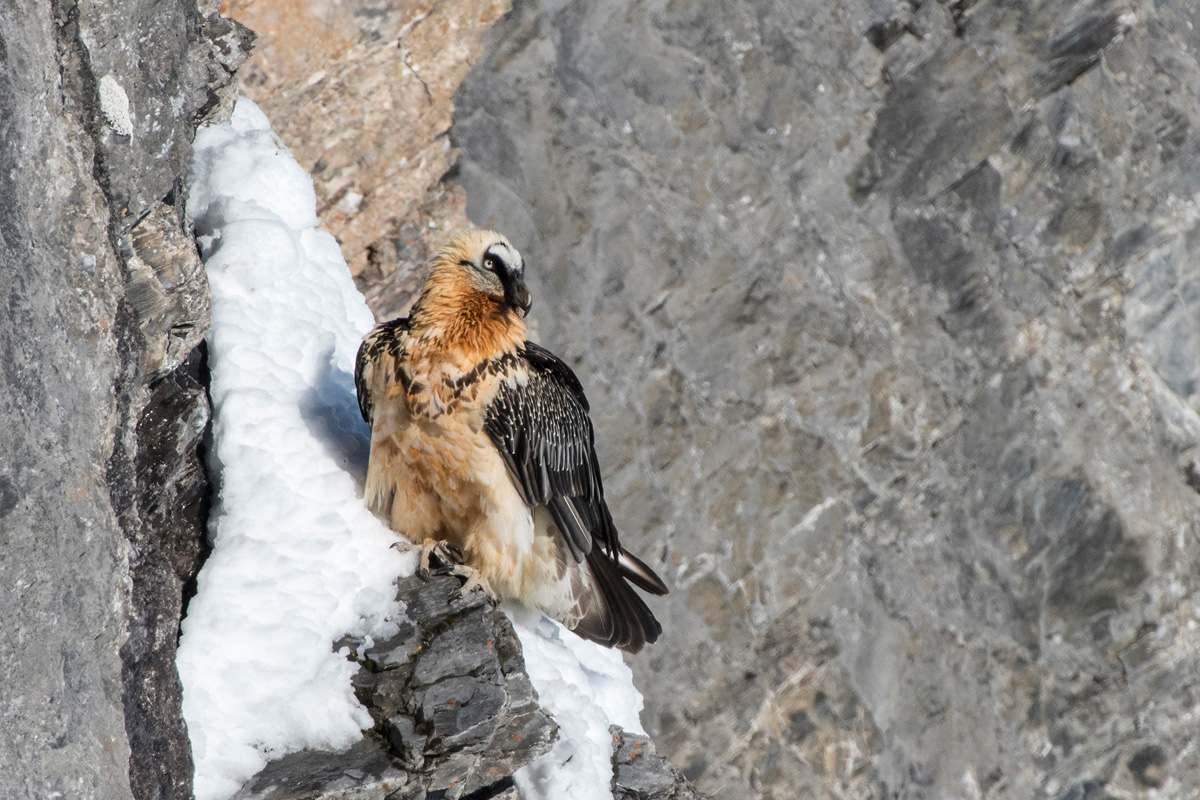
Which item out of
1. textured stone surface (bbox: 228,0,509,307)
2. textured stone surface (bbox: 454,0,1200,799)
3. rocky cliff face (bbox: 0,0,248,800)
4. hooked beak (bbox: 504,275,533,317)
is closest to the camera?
rocky cliff face (bbox: 0,0,248,800)

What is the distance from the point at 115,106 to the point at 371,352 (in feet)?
4.70

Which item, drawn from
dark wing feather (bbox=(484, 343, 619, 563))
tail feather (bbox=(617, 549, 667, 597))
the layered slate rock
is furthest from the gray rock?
tail feather (bbox=(617, 549, 667, 597))

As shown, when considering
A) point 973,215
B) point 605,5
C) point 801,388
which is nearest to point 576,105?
point 605,5

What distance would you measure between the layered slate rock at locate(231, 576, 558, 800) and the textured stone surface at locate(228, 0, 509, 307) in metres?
3.88

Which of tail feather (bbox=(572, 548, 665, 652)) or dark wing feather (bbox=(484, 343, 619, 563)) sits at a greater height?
dark wing feather (bbox=(484, 343, 619, 563))

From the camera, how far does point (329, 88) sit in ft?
23.2

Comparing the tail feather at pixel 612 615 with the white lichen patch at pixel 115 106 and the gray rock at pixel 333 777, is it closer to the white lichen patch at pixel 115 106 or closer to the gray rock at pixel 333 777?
the gray rock at pixel 333 777

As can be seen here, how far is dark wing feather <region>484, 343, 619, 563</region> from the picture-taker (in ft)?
14.3

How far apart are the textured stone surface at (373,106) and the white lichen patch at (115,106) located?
3254 mm

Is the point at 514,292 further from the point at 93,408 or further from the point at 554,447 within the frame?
the point at 93,408

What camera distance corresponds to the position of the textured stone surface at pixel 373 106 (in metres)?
6.87

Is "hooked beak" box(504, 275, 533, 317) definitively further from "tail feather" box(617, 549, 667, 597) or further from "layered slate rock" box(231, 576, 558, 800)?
"tail feather" box(617, 549, 667, 597)

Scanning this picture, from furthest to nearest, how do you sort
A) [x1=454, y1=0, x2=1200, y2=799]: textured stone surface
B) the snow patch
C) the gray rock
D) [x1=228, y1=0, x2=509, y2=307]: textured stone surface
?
[x1=454, y1=0, x2=1200, y2=799]: textured stone surface, [x1=228, y1=0, x2=509, y2=307]: textured stone surface, the snow patch, the gray rock

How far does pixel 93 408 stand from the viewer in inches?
121
